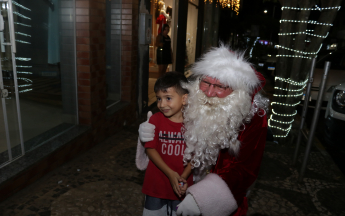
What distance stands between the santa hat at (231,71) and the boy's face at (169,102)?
9.0 inches

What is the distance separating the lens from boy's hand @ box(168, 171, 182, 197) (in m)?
1.92

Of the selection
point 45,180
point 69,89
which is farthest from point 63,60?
point 45,180

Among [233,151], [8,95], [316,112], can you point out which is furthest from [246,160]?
[8,95]

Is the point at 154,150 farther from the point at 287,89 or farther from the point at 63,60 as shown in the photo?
the point at 287,89

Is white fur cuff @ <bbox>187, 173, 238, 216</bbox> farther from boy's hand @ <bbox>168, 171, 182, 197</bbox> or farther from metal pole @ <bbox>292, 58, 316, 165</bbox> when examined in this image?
metal pole @ <bbox>292, 58, 316, 165</bbox>

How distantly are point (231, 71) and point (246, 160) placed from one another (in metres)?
0.58

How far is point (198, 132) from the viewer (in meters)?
1.86

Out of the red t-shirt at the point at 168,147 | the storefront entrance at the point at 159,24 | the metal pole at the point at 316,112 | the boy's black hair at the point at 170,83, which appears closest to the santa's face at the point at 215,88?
the boy's black hair at the point at 170,83

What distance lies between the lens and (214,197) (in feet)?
5.42

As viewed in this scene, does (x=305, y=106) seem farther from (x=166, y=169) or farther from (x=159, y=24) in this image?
(x=159, y=24)

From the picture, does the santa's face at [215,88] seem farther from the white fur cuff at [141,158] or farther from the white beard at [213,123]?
the white fur cuff at [141,158]

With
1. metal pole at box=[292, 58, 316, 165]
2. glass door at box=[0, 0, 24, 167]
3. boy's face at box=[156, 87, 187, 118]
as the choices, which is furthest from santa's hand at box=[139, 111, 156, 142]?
metal pole at box=[292, 58, 316, 165]

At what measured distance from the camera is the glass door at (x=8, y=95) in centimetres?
295

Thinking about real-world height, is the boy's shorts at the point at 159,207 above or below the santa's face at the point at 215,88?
below
